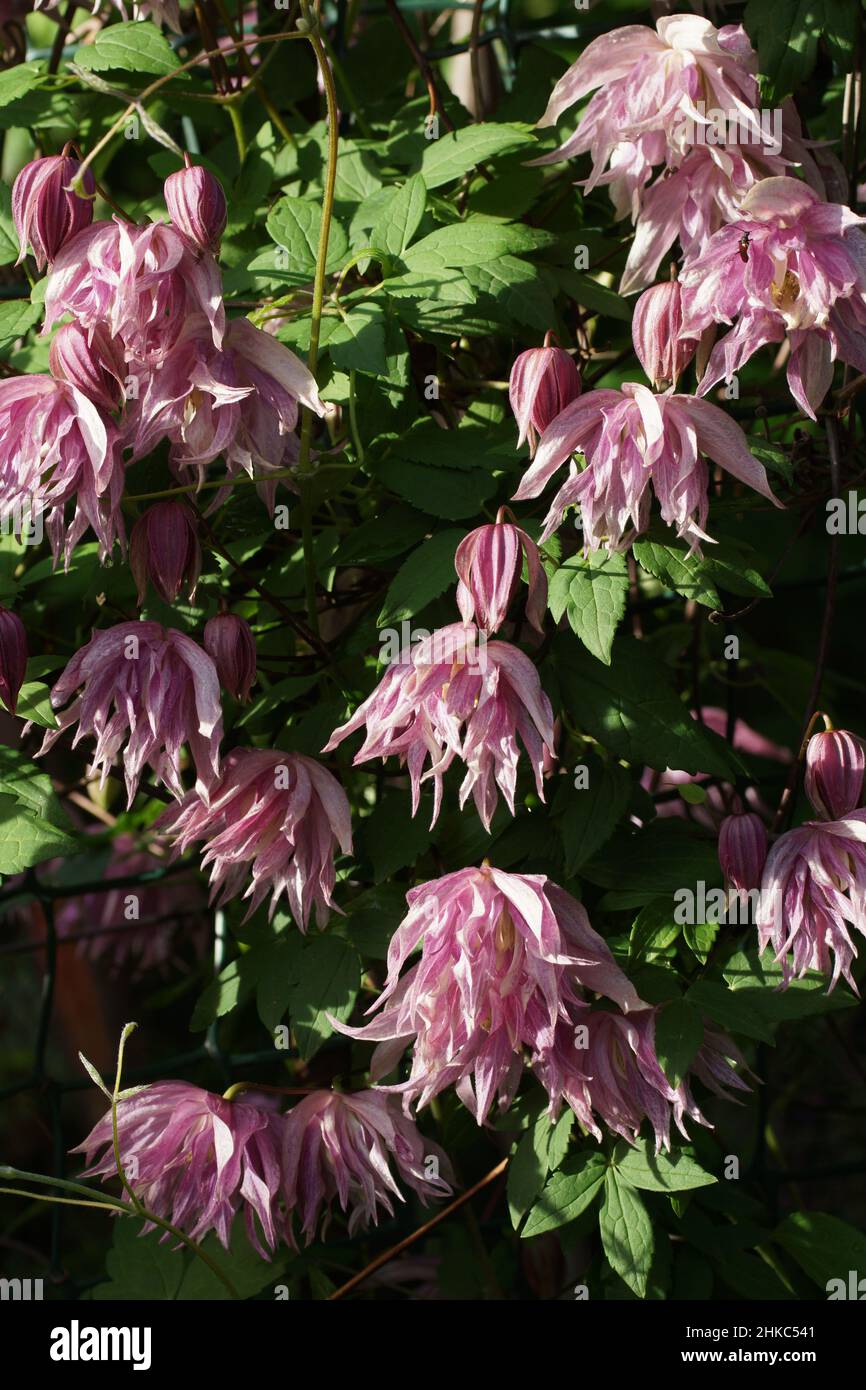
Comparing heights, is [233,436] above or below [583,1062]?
above

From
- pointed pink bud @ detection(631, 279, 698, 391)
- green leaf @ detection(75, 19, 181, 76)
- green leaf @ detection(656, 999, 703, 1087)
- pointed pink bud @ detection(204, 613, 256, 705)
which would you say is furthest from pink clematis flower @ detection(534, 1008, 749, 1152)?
green leaf @ detection(75, 19, 181, 76)

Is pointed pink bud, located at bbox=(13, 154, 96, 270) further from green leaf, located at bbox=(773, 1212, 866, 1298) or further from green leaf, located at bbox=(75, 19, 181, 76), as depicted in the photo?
green leaf, located at bbox=(773, 1212, 866, 1298)

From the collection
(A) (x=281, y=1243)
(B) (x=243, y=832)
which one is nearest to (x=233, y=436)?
(B) (x=243, y=832)

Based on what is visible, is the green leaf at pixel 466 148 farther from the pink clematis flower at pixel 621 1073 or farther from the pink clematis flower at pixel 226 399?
the pink clematis flower at pixel 621 1073

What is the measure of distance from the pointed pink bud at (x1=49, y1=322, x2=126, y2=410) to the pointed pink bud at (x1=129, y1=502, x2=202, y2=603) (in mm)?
99

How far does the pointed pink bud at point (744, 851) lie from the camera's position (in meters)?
0.89

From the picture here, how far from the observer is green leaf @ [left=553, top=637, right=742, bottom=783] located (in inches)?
34.1

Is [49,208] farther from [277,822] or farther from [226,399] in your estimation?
[277,822]

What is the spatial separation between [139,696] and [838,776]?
Answer: 46cm

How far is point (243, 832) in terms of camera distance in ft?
2.89

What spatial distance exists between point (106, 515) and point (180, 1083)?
40cm

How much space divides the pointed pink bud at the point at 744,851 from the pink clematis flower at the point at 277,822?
254mm

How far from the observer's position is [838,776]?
874 millimetres
